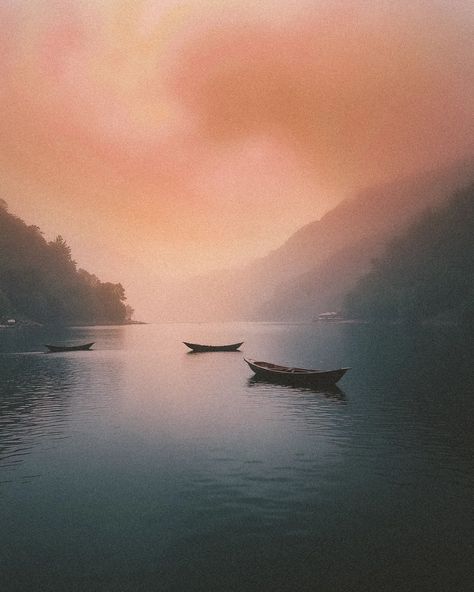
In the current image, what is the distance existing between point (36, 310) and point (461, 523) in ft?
637

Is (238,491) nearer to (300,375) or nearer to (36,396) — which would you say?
(300,375)

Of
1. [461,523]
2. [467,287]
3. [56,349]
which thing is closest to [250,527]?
[461,523]

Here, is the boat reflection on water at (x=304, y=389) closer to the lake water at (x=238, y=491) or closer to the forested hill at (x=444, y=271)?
the lake water at (x=238, y=491)

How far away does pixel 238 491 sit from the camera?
21438 millimetres

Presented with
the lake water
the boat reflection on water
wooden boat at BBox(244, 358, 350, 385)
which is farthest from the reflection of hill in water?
wooden boat at BBox(244, 358, 350, 385)

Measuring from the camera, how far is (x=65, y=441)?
2988cm

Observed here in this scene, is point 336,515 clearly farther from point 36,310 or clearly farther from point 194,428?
point 36,310

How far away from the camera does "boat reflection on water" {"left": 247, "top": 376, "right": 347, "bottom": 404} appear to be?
147ft

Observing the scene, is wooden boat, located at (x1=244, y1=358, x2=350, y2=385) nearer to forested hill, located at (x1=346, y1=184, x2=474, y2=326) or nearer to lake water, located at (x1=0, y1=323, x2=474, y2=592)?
lake water, located at (x1=0, y1=323, x2=474, y2=592)

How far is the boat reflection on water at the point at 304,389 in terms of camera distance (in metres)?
44.7

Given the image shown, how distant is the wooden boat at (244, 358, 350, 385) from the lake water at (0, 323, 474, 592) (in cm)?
227

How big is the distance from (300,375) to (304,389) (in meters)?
1.48

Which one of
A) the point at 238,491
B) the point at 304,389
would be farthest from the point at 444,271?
the point at 238,491

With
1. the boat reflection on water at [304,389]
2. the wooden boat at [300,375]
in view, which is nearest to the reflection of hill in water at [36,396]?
the boat reflection on water at [304,389]
